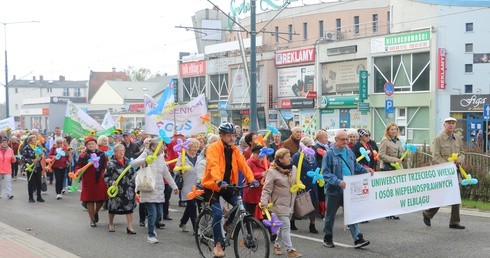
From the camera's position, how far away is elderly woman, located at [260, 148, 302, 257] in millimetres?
9062

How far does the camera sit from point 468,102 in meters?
36.6

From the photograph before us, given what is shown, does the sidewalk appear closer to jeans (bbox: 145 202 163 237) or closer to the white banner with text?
jeans (bbox: 145 202 163 237)

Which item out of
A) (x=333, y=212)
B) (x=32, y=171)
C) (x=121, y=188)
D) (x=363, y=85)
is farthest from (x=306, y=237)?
(x=363, y=85)

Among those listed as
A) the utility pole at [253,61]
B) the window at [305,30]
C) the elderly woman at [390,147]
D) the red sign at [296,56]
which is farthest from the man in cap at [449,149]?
the window at [305,30]

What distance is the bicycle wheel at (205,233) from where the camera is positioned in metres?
9.03

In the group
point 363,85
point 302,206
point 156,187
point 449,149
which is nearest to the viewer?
point 302,206

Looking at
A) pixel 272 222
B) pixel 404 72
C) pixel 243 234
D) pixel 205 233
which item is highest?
pixel 404 72

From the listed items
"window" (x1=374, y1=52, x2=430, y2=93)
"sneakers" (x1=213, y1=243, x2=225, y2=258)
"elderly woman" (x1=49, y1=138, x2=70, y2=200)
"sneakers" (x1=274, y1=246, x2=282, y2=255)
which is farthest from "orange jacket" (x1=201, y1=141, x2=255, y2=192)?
"window" (x1=374, y1=52, x2=430, y2=93)

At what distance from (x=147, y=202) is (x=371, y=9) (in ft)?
166

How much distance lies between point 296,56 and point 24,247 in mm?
38055

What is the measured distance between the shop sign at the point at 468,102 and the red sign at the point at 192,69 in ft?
80.1

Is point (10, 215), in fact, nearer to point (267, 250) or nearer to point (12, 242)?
point (12, 242)

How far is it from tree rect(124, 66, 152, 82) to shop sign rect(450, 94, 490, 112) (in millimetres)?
90015

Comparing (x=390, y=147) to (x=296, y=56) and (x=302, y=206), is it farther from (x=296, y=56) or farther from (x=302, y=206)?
(x=296, y=56)
